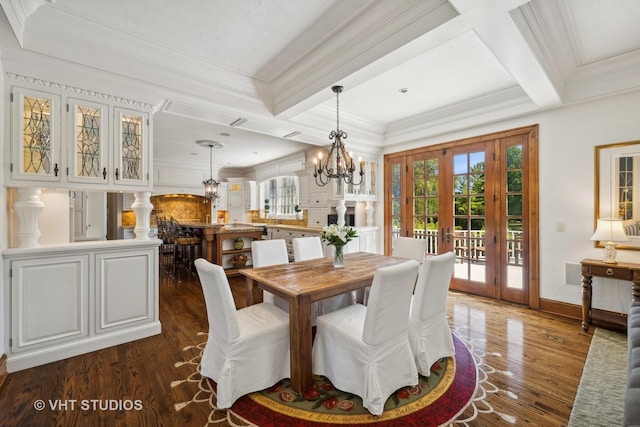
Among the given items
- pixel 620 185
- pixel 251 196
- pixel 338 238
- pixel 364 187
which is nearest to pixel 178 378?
pixel 338 238

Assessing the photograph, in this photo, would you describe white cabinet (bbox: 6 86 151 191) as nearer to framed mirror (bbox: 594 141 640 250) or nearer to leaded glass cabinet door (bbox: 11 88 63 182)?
leaded glass cabinet door (bbox: 11 88 63 182)

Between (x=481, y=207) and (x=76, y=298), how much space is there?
4.94 metres

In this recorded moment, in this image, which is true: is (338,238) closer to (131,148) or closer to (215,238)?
(131,148)

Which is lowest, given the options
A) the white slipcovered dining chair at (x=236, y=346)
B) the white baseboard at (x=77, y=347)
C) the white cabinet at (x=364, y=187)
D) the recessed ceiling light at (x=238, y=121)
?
the white baseboard at (x=77, y=347)

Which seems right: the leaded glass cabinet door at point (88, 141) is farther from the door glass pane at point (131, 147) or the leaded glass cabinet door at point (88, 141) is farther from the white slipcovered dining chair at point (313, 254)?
the white slipcovered dining chair at point (313, 254)

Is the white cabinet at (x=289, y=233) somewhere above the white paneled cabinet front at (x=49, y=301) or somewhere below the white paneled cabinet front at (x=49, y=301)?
above

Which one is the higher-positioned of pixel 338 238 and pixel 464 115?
pixel 464 115

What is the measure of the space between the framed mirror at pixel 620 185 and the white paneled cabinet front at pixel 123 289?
5.00m

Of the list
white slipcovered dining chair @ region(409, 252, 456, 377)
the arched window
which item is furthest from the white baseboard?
the arched window

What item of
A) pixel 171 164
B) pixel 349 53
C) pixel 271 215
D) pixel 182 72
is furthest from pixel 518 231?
pixel 171 164

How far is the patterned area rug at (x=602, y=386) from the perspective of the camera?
5.72 feet

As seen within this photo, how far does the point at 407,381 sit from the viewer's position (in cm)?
198

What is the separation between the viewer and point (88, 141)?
2613mm

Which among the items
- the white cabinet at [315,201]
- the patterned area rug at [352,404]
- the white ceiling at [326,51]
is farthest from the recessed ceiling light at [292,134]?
the patterned area rug at [352,404]
